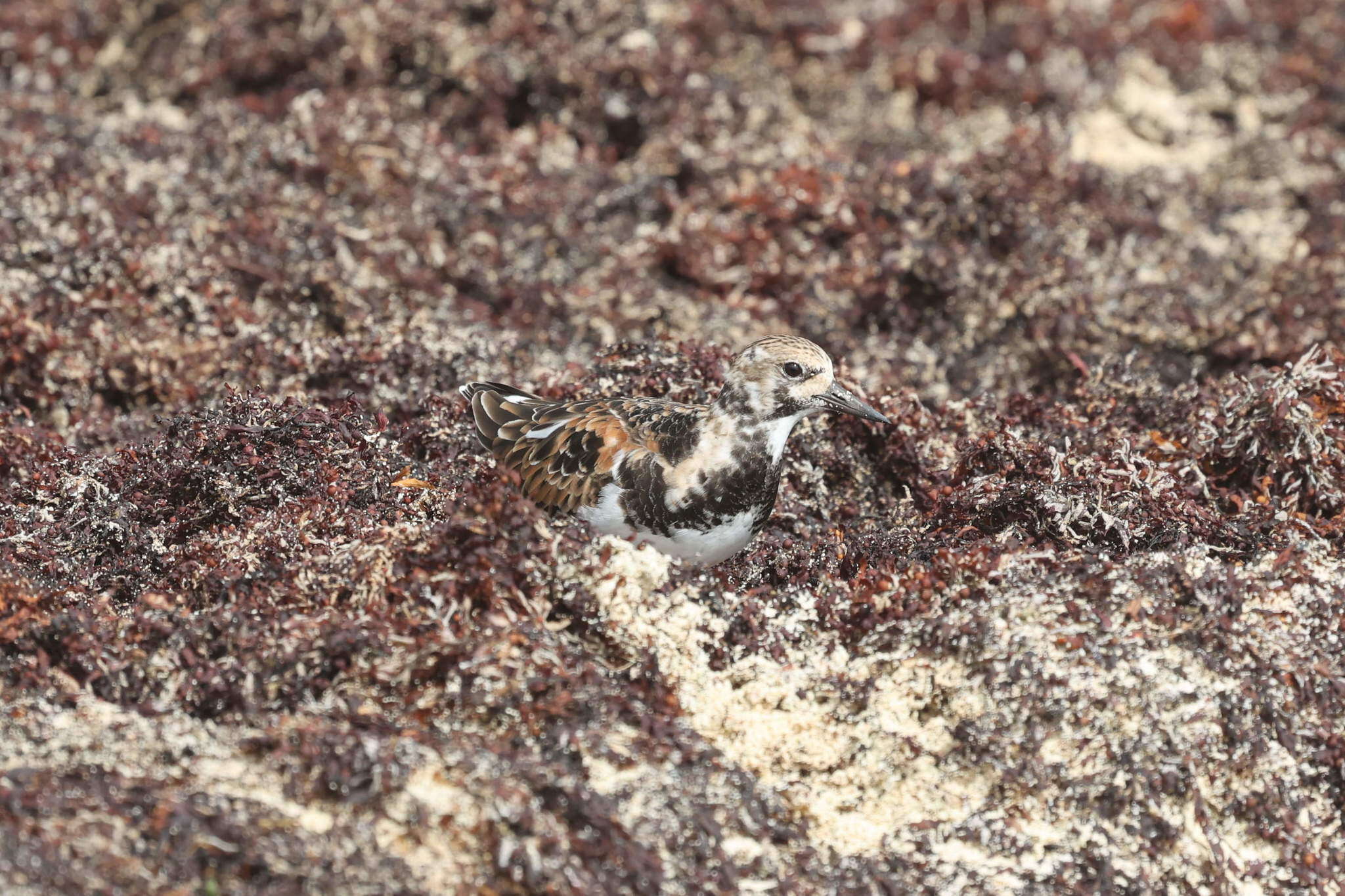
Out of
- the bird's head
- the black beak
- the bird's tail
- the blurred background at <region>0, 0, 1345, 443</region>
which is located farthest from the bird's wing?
the blurred background at <region>0, 0, 1345, 443</region>

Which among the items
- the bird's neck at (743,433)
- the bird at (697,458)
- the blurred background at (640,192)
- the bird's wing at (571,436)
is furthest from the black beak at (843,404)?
the blurred background at (640,192)

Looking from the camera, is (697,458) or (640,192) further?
(640,192)

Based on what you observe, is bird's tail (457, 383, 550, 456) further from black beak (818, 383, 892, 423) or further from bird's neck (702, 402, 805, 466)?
black beak (818, 383, 892, 423)

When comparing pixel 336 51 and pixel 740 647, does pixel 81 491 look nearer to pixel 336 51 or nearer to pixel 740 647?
pixel 740 647

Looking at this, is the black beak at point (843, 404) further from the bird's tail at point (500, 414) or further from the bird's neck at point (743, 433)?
the bird's tail at point (500, 414)

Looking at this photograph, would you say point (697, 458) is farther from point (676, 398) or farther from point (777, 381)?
point (676, 398)

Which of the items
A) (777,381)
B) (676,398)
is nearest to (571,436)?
(777,381)
